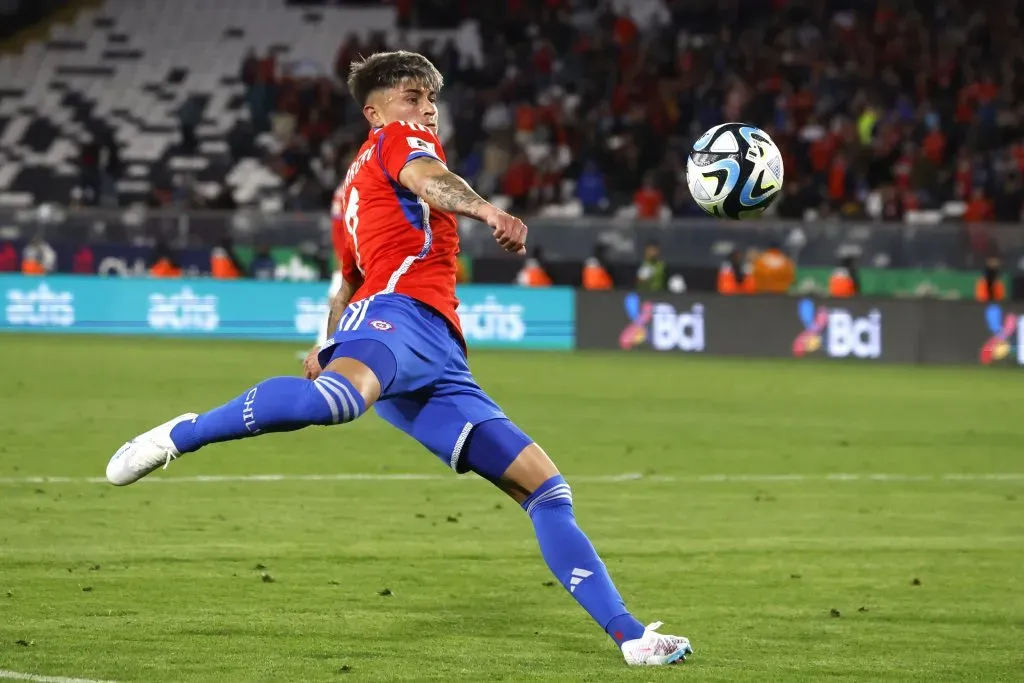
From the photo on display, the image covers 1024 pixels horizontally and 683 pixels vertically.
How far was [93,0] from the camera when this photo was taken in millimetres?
41312

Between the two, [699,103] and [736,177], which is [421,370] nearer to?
[736,177]

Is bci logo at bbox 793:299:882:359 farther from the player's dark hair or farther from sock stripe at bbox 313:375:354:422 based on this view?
sock stripe at bbox 313:375:354:422

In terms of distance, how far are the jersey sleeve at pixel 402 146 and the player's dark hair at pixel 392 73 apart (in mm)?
189

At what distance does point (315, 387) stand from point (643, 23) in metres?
30.8

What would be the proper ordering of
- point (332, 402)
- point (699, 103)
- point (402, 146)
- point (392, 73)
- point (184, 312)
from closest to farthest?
point (332, 402) → point (402, 146) → point (392, 73) → point (184, 312) → point (699, 103)

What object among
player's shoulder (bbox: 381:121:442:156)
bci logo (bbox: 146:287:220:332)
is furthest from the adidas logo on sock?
bci logo (bbox: 146:287:220:332)

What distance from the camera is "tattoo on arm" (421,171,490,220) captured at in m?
5.57

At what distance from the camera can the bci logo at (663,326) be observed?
2448 cm

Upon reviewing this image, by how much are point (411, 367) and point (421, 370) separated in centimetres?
6

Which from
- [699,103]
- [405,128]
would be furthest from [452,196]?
[699,103]

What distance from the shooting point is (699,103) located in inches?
1254

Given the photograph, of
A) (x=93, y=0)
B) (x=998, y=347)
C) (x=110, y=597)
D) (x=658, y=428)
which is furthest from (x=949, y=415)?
(x=93, y=0)

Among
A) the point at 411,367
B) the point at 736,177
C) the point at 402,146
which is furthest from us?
the point at 736,177

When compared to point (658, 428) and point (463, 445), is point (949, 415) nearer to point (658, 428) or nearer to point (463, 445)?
point (658, 428)
